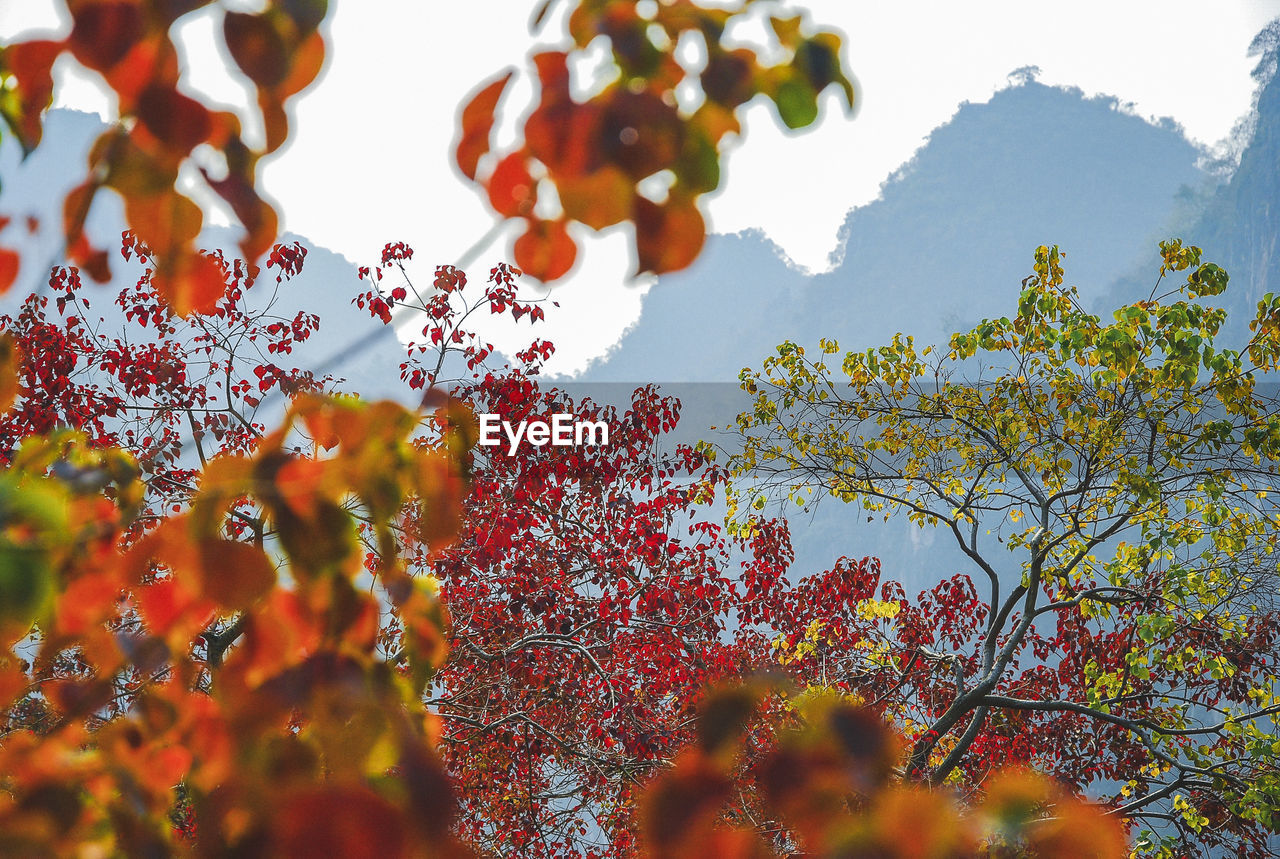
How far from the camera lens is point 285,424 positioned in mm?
812

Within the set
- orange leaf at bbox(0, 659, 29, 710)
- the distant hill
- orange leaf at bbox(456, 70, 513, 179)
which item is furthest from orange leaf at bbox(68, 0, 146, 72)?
the distant hill

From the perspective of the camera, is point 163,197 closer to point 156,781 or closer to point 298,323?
point 156,781

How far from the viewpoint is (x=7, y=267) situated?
92 cm

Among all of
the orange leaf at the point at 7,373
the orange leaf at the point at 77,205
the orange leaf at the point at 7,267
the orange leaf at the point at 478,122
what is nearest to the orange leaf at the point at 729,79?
the orange leaf at the point at 478,122

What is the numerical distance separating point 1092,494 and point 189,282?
19.6ft

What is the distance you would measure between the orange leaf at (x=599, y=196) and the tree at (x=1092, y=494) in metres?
4.02

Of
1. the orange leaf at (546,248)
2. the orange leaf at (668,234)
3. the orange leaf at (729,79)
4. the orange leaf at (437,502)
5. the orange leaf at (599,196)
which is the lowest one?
the orange leaf at (437,502)

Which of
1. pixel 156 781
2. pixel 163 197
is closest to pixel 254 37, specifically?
pixel 163 197

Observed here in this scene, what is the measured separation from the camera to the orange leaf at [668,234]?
65cm

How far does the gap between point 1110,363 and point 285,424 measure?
435 centimetres

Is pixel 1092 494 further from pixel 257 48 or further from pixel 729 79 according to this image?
pixel 257 48

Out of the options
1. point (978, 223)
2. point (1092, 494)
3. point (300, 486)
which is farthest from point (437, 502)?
point (978, 223)

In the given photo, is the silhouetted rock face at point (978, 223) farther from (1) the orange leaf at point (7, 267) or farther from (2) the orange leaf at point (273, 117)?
(2) the orange leaf at point (273, 117)

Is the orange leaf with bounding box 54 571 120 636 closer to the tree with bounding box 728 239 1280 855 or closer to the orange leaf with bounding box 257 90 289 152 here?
the orange leaf with bounding box 257 90 289 152
